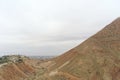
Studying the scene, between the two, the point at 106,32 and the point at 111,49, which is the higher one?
the point at 106,32

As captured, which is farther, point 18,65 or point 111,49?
point 18,65

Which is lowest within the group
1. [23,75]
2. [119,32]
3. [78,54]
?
[23,75]

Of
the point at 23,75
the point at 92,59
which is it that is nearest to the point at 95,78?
the point at 92,59

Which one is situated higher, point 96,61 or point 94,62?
point 96,61

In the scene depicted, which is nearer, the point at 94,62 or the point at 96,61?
the point at 94,62

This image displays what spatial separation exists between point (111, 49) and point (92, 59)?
879 centimetres

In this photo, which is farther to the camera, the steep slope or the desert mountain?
the steep slope

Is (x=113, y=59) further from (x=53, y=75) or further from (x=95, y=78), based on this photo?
(x=53, y=75)

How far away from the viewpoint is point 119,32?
94625 mm

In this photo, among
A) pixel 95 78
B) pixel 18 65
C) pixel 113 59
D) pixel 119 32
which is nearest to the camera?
pixel 95 78

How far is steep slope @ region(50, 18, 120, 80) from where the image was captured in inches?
2976

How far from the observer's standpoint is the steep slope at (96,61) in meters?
75.6

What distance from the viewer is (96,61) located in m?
82.4

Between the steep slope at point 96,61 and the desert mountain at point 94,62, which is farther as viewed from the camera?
the steep slope at point 96,61
